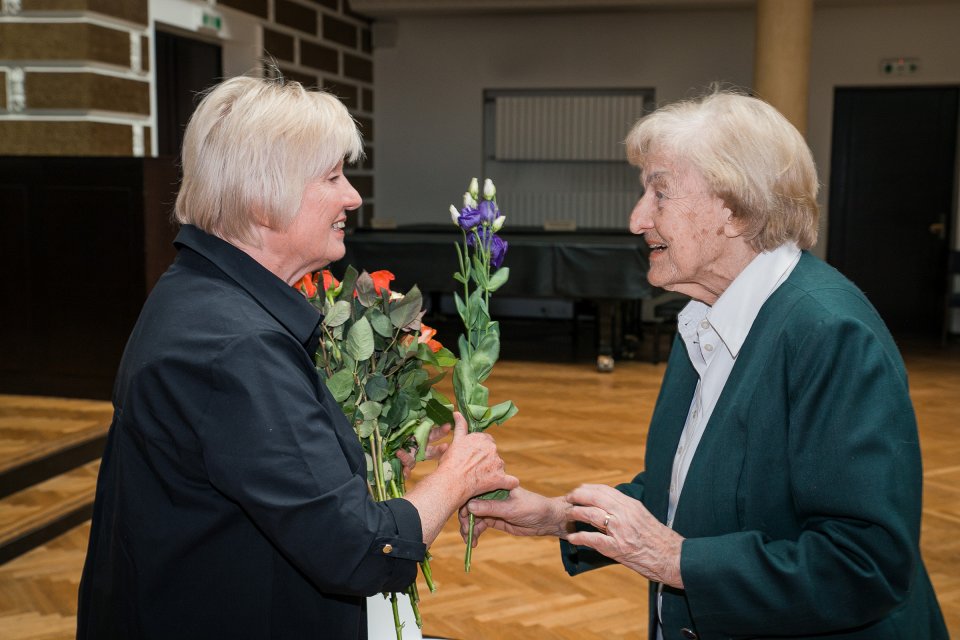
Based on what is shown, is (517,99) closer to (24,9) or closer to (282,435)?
(24,9)

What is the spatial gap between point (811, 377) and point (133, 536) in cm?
94

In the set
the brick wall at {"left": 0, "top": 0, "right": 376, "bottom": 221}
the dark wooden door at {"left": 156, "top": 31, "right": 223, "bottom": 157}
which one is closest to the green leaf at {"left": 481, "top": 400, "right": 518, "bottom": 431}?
the brick wall at {"left": 0, "top": 0, "right": 376, "bottom": 221}

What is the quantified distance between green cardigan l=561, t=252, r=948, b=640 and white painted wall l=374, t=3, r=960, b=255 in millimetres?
9332

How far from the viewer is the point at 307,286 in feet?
5.42

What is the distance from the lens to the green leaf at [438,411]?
1.62 meters

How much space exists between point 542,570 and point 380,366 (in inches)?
84.9

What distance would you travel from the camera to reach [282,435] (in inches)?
47.8

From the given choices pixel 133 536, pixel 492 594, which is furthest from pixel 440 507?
pixel 492 594

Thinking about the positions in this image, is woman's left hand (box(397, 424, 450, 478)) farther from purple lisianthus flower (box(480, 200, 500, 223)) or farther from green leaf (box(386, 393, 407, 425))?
purple lisianthus flower (box(480, 200, 500, 223))

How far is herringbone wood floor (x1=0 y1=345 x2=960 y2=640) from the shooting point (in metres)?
3.08

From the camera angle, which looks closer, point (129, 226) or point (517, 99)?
point (129, 226)

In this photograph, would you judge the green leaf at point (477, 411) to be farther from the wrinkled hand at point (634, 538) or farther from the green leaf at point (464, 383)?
the wrinkled hand at point (634, 538)

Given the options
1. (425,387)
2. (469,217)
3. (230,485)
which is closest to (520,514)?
(425,387)

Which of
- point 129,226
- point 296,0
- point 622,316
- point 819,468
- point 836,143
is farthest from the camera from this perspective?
point 836,143
